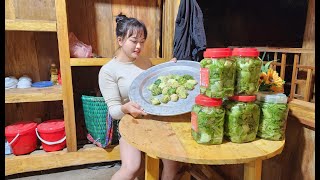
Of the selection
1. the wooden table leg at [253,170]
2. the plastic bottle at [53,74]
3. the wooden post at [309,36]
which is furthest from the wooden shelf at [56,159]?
the wooden post at [309,36]

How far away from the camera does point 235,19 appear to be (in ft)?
12.4

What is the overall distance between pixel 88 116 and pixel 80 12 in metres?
0.97

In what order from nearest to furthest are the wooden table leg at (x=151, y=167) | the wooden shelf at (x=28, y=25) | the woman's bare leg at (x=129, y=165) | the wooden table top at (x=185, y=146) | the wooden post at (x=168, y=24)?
1. the wooden table top at (x=185, y=146)
2. the wooden table leg at (x=151, y=167)
3. the woman's bare leg at (x=129, y=165)
4. the wooden shelf at (x=28, y=25)
5. the wooden post at (x=168, y=24)

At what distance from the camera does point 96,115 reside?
1.88 meters

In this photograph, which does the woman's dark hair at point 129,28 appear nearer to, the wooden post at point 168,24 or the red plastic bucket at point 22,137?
the wooden post at point 168,24

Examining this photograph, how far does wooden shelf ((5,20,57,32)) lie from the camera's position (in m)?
1.64

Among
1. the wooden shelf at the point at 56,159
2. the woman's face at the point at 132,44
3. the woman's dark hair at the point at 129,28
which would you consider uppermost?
the woman's dark hair at the point at 129,28

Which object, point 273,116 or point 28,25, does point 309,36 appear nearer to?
point 273,116

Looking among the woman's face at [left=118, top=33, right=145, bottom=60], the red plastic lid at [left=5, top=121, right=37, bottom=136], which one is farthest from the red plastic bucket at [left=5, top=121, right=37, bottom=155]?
the woman's face at [left=118, top=33, right=145, bottom=60]

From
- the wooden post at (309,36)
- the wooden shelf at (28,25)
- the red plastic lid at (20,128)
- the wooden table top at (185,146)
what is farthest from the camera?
the wooden post at (309,36)

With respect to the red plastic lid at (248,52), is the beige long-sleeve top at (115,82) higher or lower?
lower

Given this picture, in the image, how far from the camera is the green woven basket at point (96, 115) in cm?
186

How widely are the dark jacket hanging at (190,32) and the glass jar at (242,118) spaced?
0.91m

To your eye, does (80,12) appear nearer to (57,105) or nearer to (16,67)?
(16,67)
